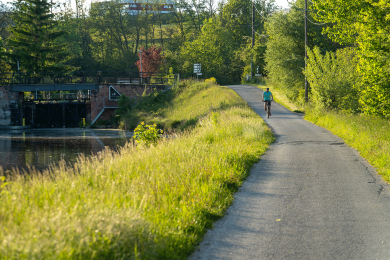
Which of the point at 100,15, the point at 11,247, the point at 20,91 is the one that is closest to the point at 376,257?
the point at 11,247

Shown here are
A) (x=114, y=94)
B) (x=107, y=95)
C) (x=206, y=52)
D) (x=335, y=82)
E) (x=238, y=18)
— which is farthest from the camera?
(x=238, y=18)

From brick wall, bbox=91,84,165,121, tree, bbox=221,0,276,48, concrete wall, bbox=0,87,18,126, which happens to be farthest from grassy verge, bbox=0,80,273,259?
tree, bbox=221,0,276,48

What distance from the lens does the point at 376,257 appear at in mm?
5094

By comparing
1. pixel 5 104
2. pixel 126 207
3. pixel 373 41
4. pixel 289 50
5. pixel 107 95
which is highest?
pixel 289 50

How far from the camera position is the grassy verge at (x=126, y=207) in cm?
401

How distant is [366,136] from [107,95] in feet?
124

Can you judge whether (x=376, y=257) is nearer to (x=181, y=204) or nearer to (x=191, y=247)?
(x=191, y=247)

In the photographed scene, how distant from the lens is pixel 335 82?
24.0 metres

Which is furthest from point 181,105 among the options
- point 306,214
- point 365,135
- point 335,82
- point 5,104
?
point 306,214

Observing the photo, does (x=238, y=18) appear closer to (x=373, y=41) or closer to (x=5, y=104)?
(x=5, y=104)

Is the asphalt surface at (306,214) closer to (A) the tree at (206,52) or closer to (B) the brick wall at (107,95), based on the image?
(B) the brick wall at (107,95)

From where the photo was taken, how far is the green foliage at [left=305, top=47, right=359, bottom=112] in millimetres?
23953

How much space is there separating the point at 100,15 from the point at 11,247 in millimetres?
88579

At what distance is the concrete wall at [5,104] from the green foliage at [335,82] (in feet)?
125
